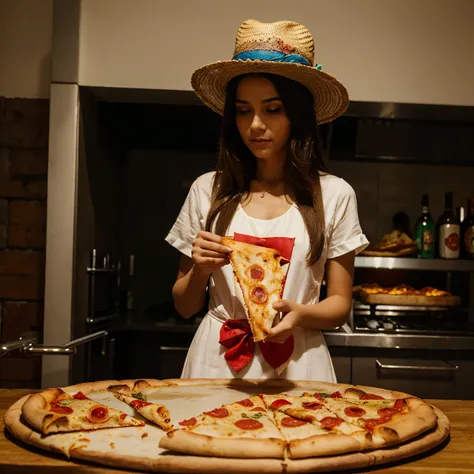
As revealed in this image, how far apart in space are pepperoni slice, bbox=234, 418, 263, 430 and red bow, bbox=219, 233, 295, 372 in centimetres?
49

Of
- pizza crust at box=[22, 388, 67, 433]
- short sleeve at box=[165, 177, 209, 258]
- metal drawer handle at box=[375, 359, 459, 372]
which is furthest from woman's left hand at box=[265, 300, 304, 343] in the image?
metal drawer handle at box=[375, 359, 459, 372]

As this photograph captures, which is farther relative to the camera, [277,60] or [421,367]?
[421,367]

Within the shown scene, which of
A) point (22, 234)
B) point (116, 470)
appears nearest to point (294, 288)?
point (116, 470)

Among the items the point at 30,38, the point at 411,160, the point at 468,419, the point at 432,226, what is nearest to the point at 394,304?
the point at 432,226

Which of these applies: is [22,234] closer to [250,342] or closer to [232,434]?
[250,342]

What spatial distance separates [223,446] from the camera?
1.15m

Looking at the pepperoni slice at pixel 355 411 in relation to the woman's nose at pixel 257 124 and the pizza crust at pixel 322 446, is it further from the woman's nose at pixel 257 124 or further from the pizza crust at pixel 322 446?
the woman's nose at pixel 257 124

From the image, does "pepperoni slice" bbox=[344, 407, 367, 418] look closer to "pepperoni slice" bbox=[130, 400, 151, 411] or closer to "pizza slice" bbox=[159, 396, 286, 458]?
"pizza slice" bbox=[159, 396, 286, 458]

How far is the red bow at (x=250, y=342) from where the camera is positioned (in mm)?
1909

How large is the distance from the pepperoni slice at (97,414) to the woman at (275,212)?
55cm

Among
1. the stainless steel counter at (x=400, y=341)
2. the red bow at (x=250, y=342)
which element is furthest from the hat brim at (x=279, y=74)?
the stainless steel counter at (x=400, y=341)

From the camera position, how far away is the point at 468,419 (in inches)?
62.2

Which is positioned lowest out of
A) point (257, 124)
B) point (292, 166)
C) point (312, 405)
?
point (312, 405)

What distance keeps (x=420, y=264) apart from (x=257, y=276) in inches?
75.8
